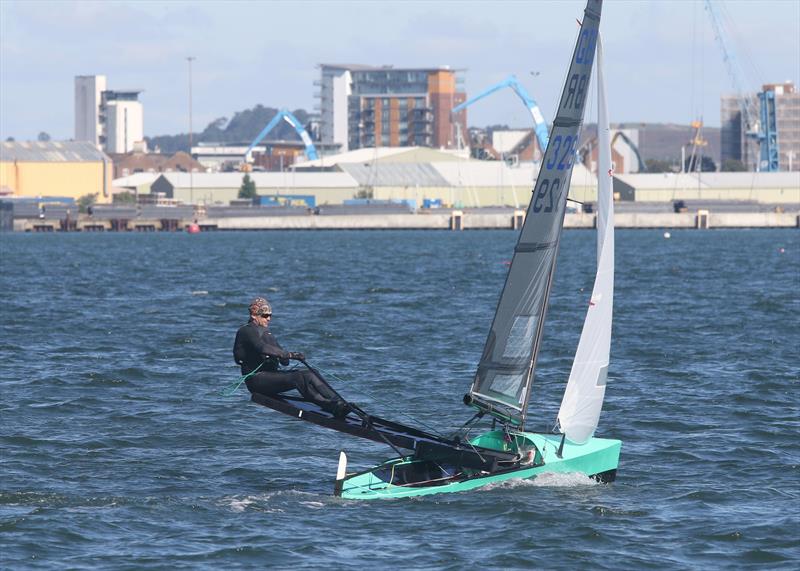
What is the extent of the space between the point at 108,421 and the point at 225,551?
872 centimetres

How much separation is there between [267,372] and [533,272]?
3.35 meters

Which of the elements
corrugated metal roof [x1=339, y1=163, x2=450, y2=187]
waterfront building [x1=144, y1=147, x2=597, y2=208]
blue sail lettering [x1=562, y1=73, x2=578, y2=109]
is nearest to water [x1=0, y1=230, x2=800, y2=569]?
blue sail lettering [x1=562, y1=73, x2=578, y2=109]

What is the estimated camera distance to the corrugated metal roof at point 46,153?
171 meters

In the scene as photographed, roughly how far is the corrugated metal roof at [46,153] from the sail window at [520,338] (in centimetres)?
15968

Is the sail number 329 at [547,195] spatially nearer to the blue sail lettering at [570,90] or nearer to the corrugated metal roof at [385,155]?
the blue sail lettering at [570,90]

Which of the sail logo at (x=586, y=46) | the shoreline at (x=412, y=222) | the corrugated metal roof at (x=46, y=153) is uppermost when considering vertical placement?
the corrugated metal roof at (x=46, y=153)

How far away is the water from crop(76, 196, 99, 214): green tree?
4566 inches

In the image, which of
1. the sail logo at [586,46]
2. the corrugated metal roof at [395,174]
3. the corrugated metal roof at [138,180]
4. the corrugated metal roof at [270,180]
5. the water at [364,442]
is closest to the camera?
the water at [364,442]

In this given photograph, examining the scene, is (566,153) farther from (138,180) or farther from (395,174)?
(138,180)

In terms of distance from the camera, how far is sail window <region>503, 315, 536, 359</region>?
1739 centimetres

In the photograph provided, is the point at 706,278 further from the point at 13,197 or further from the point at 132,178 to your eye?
the point at 132,178

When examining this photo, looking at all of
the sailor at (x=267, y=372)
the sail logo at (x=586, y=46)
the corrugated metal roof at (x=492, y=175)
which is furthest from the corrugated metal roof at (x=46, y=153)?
the sail logo at (x=586, y=46)

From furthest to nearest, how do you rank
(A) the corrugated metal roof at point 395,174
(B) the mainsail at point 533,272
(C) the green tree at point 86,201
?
(A) the corrugated metal roof at point 395,174, (C) the green tree at point 86,201, (B) the mainsail at point 533,272

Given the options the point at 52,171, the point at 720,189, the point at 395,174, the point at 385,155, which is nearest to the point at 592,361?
the point at 52,171
